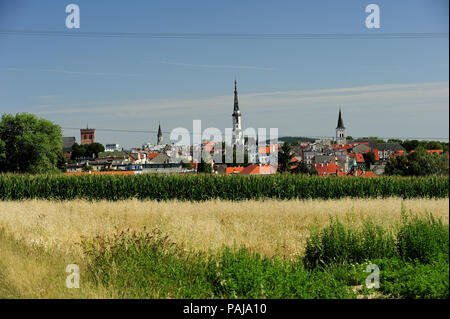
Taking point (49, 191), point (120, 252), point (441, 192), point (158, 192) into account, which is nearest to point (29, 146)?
point (49, 191)

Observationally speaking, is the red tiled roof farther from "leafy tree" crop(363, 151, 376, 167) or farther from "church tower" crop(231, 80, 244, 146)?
"church tower" crop(231, 80, 244, 146)

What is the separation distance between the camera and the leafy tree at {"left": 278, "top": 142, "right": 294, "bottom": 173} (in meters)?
65.7

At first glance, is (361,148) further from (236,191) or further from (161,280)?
(161,280)

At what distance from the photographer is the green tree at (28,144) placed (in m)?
A: 57.9

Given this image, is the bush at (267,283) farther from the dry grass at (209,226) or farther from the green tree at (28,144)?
the green tree at (28,144)

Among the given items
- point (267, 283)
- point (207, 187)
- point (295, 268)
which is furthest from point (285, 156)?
point (267, 283)

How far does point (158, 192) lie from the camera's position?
29812mm

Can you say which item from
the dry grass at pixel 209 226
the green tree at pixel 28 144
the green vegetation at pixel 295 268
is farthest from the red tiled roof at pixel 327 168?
the green vegetation at pixel 295 268

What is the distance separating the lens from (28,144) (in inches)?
2283

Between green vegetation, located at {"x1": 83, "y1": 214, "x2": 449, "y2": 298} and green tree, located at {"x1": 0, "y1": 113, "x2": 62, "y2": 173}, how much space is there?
53.3m

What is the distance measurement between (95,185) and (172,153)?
98.4ft

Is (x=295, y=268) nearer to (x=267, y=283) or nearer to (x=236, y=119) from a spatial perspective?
(x=267, y=283)

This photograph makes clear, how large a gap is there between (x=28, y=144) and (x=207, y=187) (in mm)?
38242
